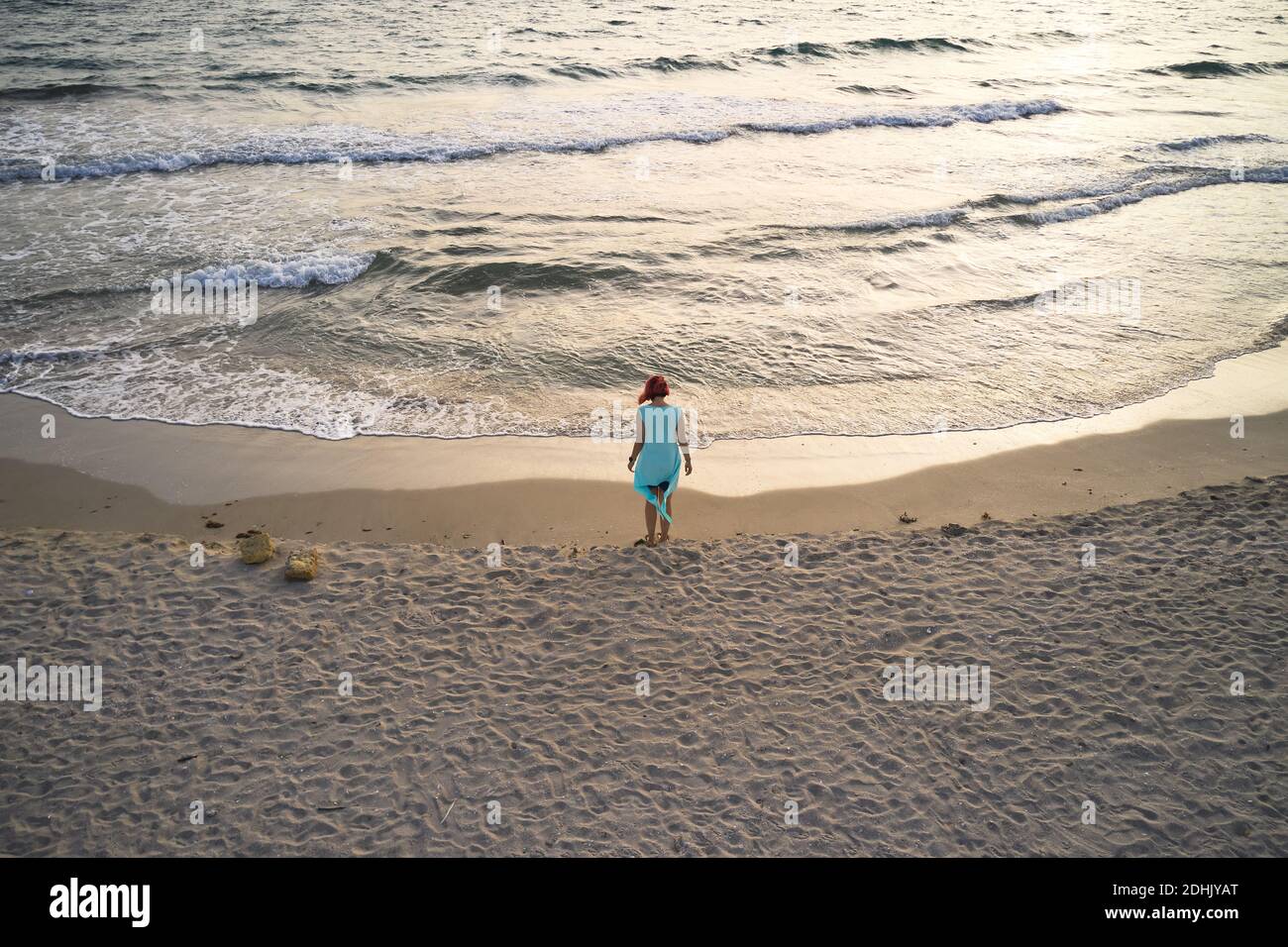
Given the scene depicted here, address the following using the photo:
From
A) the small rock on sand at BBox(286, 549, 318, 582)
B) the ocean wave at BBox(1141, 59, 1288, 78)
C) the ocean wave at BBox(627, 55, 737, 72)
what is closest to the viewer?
the small rock on sand at BBox(286, 549, 318, 582)

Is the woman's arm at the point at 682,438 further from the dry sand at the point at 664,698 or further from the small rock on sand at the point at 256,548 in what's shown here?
the small rock on sand at the point at 256,548

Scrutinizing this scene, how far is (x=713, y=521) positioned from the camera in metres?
7.83

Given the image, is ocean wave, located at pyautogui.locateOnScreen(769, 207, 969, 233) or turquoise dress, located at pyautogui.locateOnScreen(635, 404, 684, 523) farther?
ocean wave, located at pyautogui.locateOnScreen(769, 207, 969, 233)

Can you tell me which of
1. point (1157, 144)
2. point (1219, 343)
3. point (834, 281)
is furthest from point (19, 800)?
point (1157, 144)

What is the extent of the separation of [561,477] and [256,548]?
2747 millimetres

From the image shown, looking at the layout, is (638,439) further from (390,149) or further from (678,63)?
(678,63)

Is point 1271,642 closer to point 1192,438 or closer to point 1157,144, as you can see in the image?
point 1192,438

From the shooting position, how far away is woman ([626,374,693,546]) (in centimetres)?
696

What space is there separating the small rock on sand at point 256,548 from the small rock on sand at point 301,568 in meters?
0.24

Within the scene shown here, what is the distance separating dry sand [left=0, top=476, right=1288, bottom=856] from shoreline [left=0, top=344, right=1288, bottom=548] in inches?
17.9

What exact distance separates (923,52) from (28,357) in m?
26.6

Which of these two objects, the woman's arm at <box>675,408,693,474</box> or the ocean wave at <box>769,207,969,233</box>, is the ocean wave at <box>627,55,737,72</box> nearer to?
the ocean wave at <box>769,207,969,233</box>

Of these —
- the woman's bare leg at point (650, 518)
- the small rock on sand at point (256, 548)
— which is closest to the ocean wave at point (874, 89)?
the woman's bare leg at point (650, 518)

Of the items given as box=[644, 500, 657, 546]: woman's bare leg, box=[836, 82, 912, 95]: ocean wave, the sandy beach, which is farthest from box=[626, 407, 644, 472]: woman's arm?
box=[836, 82, 912, 95]: ocean wave
